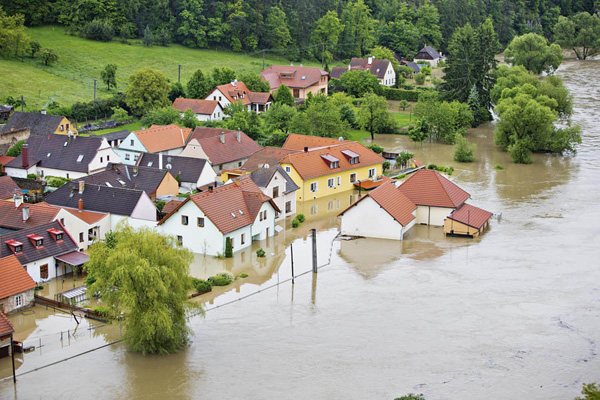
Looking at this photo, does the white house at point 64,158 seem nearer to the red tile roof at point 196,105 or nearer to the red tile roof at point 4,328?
the red tile roof at point 196,105

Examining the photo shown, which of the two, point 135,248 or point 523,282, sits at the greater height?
point 135,248

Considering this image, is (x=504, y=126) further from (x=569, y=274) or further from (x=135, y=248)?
(x=135, y=248)

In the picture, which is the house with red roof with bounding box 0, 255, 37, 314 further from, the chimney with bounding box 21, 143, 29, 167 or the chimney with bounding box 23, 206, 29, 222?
the chimney with bounding box 21, 143, 29, 167

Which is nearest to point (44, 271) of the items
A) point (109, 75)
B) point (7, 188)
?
point (7, 188)

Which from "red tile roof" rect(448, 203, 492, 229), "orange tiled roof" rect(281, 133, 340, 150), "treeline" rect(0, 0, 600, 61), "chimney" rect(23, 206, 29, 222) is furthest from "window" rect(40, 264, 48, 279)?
"treeline" rect(0, 0, 600, 61)

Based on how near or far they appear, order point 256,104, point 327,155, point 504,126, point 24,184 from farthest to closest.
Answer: point 256,104 → point 504,126 → point 327,155 → point 24,184

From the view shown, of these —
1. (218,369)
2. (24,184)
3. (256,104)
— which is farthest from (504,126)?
(218,369)

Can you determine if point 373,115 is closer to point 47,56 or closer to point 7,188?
point 47,56

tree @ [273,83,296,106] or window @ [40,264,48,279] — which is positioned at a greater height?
tree @ [273,83,296,106]
